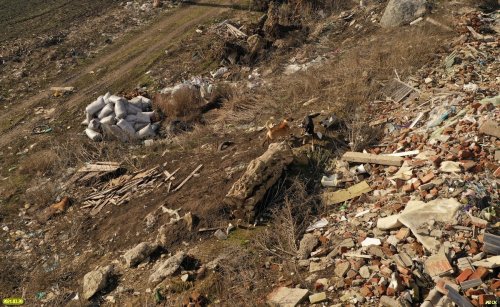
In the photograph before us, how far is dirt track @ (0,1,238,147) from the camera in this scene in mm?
11641

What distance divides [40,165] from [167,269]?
16.6 ft

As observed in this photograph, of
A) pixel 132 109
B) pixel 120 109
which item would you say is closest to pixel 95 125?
pixel 120 109

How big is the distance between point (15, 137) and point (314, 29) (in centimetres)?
876

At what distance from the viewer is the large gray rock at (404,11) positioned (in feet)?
36.4

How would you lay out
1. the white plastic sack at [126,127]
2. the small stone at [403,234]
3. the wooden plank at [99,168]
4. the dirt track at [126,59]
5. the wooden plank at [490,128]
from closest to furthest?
the small stone at [403,234] < the wooden plank at [490,128] < the wooden plank at [99,168] < the white plastic sack at [126,127] < the dirt track at [126,59]

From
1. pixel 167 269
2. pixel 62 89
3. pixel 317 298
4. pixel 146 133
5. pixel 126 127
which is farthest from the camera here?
pixel 62 89

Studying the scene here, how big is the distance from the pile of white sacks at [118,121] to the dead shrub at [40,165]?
97 cm

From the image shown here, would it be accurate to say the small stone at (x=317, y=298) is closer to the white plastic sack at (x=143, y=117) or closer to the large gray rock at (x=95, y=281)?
the large gray rock at (x=95, y=281)

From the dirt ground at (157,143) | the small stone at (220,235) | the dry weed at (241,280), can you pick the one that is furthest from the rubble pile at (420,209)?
the small stone at (220,235)

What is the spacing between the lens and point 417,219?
5.15 m

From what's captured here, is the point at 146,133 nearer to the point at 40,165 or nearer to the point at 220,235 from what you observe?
the point at 40,165

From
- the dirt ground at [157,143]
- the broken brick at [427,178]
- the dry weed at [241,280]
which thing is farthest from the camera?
the dirt ground at [157,143]

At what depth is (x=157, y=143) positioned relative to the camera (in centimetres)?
948

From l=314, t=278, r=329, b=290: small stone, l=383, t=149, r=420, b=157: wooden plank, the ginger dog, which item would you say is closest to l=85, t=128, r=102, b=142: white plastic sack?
the ginger dog
